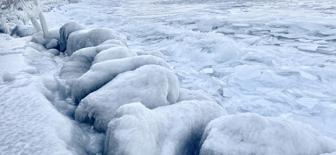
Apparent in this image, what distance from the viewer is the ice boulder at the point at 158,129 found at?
356cm

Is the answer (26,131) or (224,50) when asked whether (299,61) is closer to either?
(224,50)

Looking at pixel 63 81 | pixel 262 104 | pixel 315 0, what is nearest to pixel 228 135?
pixel 262 104

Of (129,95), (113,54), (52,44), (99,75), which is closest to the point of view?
(129,95)

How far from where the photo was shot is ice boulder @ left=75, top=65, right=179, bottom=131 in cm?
471

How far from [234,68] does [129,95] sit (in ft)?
13.3

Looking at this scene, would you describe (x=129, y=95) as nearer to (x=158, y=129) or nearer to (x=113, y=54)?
(x=158, y=129)

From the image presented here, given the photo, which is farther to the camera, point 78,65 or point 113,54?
point 78,65

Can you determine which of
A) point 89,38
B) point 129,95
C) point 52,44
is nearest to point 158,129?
point 129,95

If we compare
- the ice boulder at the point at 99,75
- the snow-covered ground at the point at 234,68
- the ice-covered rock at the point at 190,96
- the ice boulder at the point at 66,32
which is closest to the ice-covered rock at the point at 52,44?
the ice boulder at the point at 66,32

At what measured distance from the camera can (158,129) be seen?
391cm

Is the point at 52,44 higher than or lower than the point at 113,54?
lower

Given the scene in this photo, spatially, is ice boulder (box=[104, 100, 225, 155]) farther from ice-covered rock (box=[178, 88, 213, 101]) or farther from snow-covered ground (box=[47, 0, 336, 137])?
Result: snow-covered ground (box=[47, 0, 336, 137])

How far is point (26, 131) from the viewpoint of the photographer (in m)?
4.22

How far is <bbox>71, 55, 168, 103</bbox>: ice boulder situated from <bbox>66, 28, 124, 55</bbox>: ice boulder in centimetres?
339
